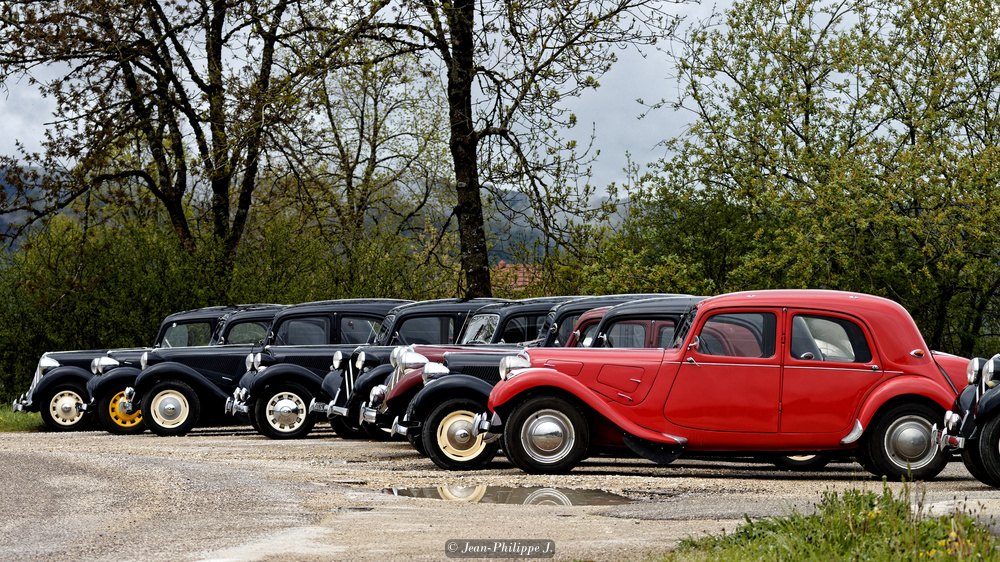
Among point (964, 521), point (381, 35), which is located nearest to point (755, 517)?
point (964, 521)

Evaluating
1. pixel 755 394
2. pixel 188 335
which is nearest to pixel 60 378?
pixel 188 335

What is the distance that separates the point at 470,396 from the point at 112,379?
826 centimetres

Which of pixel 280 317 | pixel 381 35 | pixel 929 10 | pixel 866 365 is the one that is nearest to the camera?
pixel 866 365

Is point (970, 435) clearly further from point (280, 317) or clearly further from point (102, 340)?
point (102, 340)

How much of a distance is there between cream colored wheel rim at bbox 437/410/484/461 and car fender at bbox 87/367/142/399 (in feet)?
25.6

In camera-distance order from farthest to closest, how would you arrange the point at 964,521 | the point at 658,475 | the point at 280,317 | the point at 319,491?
the point at 280,317 → the point at 658,475 → the point at 319,491 → the point at 964,521

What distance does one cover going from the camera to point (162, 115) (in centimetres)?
2469

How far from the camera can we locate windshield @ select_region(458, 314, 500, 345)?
14.0 m

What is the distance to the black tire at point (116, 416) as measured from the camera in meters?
17.0

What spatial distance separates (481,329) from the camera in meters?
14.2

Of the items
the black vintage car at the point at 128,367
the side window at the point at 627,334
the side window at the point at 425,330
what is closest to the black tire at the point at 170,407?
the black vintage car at the point at 128,367

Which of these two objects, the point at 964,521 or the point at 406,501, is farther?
the point at 406,501

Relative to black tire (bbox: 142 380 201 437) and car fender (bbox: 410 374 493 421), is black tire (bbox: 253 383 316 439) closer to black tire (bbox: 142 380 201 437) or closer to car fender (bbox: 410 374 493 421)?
black tire (bbox: 142 380 201 437)

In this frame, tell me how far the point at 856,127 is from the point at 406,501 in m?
19.1
